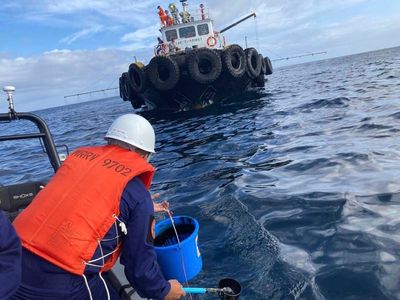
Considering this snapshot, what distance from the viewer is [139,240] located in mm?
2262

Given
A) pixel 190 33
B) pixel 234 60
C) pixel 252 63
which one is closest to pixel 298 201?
pixel 234 60

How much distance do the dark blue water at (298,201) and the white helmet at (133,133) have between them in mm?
1715

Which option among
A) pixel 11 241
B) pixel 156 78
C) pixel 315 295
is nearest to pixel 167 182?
pixel 315 295

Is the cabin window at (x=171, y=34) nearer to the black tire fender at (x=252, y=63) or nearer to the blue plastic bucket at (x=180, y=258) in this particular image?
the black tire fender at (x=252, y=63)

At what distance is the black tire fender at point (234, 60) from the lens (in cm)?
1881

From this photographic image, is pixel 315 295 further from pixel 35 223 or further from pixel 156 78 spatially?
pixel 156 78

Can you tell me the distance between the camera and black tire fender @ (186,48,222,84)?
58.4ft

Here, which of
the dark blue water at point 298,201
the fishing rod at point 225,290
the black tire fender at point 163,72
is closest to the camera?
the fishing rod at point 225,290

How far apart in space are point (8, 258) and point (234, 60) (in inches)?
752

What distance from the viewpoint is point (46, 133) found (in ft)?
13.0

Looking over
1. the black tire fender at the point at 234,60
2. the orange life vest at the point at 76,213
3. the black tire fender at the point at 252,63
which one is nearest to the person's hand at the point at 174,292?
the orange life vest at the point at 76,213

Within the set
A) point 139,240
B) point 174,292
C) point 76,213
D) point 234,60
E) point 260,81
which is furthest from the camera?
point 260,81

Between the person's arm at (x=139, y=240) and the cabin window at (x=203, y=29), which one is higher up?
the cabin window at (x=203, y=29)

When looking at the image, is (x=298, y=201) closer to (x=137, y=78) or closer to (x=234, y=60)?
(x=234, y=60)
